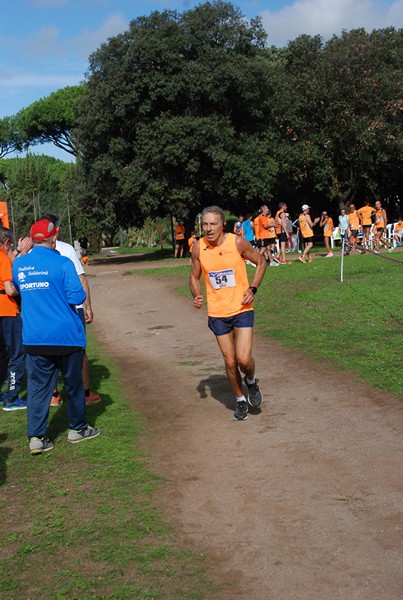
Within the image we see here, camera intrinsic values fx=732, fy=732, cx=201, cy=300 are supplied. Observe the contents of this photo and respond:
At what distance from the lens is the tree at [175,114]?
2838cm

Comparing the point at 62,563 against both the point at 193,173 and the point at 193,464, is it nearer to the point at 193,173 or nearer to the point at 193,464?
the point at 193,464

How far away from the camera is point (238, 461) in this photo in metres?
5.57

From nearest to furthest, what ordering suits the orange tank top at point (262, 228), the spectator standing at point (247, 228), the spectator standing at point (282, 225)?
1. the orange tank top at point (262, 228)
2. the spectator standing at point (282, 225)
3. the spectator standing at point (247, 228)

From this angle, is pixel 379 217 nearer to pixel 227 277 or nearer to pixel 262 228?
pixel 262 228

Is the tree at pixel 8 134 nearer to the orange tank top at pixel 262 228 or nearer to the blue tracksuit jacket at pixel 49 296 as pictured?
the orange tank top at pixel 262 228

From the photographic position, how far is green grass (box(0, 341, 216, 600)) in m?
3.81

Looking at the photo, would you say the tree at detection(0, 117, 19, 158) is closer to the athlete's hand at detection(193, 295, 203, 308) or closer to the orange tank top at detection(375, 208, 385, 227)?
the orange tank top at detection(375, 208, 385, 227)

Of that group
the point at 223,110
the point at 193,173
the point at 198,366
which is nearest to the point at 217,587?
the point at 198,366

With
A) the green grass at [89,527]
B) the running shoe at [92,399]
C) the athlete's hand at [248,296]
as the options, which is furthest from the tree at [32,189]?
the green grass at [89,527]

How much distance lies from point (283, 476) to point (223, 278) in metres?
2.19

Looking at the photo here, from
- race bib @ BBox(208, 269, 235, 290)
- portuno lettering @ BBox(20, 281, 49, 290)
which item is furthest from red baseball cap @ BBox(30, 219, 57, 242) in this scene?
race bib @ BBox(208, 269, 235, 290)

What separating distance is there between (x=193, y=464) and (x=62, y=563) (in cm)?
169

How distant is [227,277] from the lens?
22.2 ft

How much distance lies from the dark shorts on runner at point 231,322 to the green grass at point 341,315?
5.83ft
